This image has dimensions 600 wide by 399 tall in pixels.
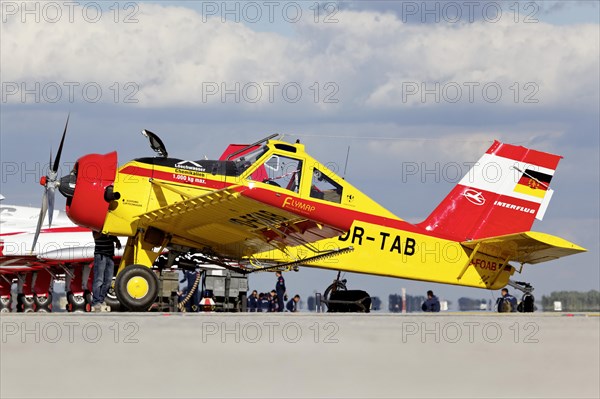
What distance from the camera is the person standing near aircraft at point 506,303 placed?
711 inches

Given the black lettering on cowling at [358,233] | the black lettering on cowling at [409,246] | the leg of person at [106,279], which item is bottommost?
the leg of person at [106,279]

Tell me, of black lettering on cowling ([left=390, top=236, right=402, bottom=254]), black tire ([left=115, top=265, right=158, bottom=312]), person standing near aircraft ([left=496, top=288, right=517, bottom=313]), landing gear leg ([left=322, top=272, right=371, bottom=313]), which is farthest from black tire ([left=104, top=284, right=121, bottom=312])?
person standing near aircraft ([left=496, top=288, right=517, bottom=313])

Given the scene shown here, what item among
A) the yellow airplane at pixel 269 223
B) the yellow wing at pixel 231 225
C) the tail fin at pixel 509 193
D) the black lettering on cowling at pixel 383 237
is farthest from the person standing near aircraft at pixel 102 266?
the tail fin at pixel 509 193

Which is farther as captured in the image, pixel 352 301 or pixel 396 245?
pixel 352 301

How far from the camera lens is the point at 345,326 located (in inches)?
335

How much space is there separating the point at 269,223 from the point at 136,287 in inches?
93.4

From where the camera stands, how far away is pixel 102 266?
15602 millimetres

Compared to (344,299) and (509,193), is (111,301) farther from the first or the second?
(509,193)

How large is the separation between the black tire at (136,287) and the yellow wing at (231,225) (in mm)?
979

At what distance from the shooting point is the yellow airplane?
14023 mm

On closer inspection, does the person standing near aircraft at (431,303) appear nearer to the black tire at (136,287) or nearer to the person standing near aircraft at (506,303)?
the person standing near aircraft at (506,303)

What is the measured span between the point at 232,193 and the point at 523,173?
725 centimetres

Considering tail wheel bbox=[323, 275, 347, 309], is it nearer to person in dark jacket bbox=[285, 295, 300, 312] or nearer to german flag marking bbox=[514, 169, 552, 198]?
german flag marking bbox=[514, 169, 552, 198]

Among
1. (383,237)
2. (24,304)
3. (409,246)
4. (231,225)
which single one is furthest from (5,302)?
(409,246)
